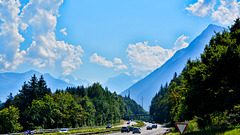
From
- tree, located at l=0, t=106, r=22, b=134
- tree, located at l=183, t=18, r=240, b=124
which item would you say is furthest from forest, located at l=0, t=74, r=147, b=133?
tree, located at l=183, t=18, r=240, b=124

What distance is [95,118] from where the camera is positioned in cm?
11612

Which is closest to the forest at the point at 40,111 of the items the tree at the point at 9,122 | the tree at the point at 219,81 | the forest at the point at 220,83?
the tree at the point at 9,122

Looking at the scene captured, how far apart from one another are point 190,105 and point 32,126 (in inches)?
2310

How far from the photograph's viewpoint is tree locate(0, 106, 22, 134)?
231 feet

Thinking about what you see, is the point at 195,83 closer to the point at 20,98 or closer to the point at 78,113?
the point at 78,113

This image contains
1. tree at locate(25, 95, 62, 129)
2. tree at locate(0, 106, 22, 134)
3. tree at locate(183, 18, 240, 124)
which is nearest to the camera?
tree at locate(183, 18, 240, 124)

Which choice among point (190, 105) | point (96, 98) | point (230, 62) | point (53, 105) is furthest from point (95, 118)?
point (230, 62)

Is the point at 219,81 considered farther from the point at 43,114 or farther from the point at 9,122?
the point at 9,122

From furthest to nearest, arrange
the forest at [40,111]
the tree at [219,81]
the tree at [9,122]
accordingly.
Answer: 1. the forest at [40,111]
2. the tree at [9,122]
3. the tree at [219,81]

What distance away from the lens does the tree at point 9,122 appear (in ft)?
231

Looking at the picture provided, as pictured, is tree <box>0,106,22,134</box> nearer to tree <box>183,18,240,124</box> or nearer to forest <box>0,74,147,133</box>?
forest <box>0,74,147,133</box>

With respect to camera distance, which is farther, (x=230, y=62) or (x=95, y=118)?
(x=95, y=118)

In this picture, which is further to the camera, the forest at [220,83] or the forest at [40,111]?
the forest at [40,111]

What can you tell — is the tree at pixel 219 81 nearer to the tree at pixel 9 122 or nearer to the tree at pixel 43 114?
the tree at pixel 43 114
